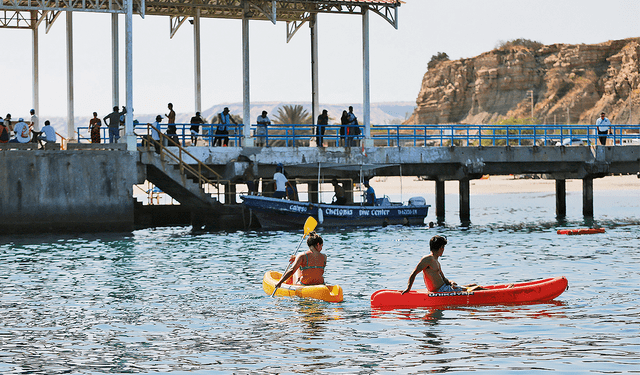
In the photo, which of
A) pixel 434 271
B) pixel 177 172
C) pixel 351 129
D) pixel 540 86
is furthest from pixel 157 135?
pixel 540 86

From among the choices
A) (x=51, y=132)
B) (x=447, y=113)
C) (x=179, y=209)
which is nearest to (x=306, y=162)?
(x=179, y=209)

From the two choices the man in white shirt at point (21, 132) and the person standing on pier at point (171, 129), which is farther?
the person standing on pier at point (171, 129)

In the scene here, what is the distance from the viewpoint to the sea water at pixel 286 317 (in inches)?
427

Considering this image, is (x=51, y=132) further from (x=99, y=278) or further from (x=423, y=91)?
(x=423, y=91)

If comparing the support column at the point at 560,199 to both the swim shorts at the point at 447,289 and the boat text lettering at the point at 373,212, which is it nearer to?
the boat text lettering at the point at 373,212

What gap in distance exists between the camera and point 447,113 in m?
145

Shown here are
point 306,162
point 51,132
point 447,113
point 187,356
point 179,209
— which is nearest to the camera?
point 187,356

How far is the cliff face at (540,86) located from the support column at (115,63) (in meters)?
94.2

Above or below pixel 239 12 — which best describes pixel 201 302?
below

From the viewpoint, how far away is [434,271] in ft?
47.6

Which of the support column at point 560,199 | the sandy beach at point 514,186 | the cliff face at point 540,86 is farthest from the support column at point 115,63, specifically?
the cliff face at point 540,86

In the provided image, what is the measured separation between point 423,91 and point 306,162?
121m

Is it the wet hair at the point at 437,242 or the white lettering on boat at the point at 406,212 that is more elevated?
the wet hair at the point at 437,242

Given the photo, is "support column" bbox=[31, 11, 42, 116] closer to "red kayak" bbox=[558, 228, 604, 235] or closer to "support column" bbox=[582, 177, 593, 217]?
A: "red kayak" bbox=[558, 228, 604, 235]
